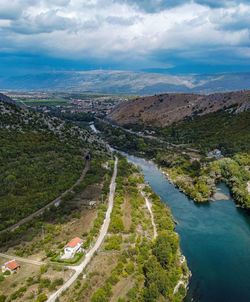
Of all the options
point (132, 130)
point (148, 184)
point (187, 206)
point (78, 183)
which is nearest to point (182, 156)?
point (148, 184)

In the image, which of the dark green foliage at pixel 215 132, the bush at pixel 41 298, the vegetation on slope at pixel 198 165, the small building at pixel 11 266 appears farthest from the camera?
the dark green foliage at pixel 215 132

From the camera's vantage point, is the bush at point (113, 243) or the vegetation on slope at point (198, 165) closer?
→ the bush at point (113, 243)

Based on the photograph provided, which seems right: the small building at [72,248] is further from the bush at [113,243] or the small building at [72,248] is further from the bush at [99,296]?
the bush at [99,296]

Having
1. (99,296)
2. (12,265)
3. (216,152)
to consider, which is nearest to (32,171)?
(12,265)

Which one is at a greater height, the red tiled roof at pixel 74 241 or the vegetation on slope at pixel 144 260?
the red tiled roof at pixel 74 241

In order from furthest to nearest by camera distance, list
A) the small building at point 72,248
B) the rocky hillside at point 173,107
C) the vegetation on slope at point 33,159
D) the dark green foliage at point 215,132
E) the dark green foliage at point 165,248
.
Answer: the rocky hillside at point 173,107
the dark green foliage at point 215,132
the vegetation on slope at point 33,159
the dark green foliage at point 165,248
the small building at point 72,248

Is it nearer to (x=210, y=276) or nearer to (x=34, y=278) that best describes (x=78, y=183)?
(x=34, y=278)

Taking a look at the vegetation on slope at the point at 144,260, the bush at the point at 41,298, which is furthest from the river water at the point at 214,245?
the bush at the point at 41,298
